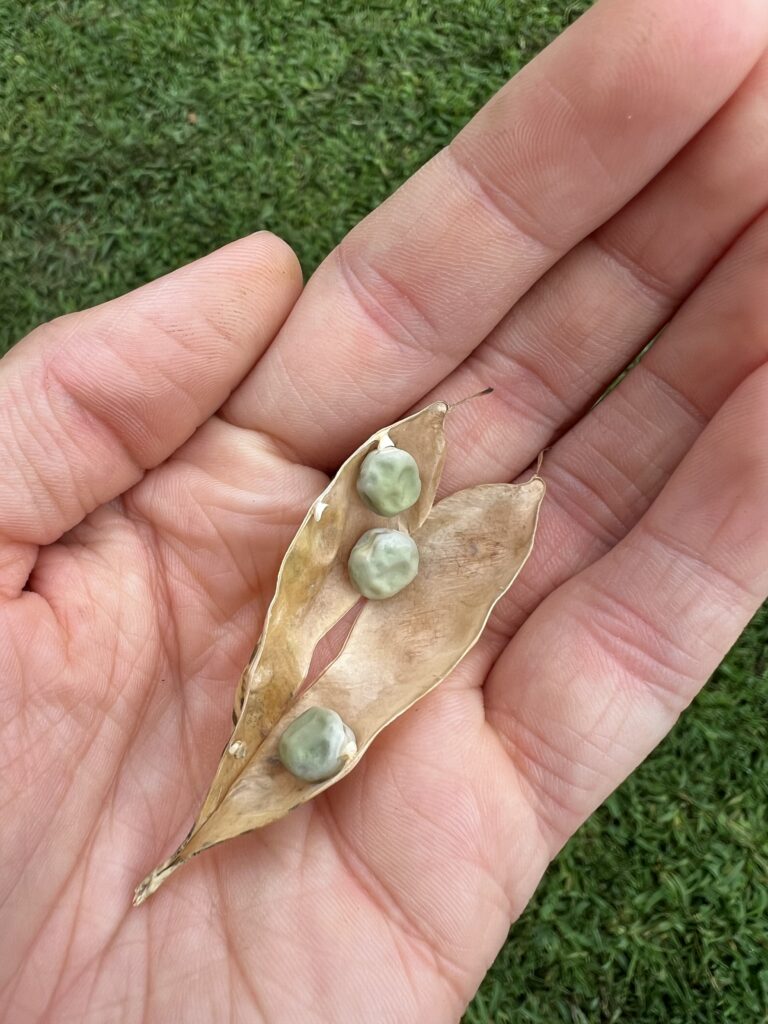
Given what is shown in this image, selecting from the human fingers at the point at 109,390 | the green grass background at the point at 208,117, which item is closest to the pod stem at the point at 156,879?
the human fingers at the point at 109,390

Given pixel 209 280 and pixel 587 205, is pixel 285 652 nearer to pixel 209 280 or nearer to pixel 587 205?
pixel 209 280

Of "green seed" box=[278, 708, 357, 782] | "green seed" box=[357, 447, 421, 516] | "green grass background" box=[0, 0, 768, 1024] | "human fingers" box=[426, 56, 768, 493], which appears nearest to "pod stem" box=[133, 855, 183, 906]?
"green seed" box=[278, 708, 357, 782]

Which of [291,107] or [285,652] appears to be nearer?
[285,652]

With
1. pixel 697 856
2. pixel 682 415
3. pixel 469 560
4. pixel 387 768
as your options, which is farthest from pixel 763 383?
pixel 697 856

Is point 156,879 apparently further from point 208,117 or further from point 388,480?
point 208,117

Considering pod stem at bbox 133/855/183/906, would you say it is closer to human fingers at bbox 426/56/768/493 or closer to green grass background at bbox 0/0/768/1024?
human fingers at bbox 426/56/768/493

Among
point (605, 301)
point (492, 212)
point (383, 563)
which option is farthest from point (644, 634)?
point (492, 212)
